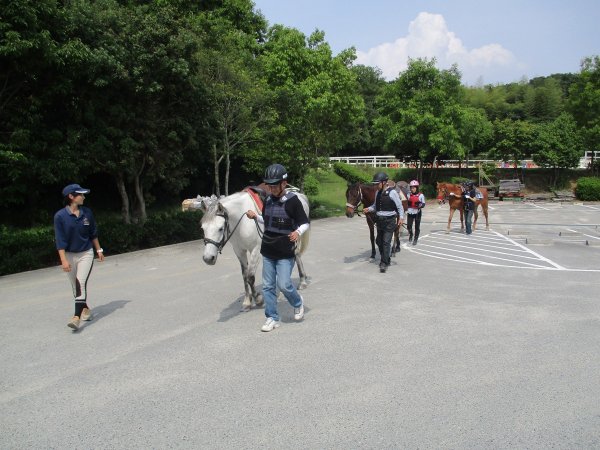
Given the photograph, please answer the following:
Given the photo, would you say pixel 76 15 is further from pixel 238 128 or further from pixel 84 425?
pixel 84 425

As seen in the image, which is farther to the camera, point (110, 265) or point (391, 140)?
point (391, 140)

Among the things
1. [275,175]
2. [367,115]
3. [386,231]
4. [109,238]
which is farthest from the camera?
A: [367,115]

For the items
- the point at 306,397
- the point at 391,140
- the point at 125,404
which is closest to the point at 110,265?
the point at 125,404

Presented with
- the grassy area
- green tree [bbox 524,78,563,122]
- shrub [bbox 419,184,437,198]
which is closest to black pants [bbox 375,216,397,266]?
the grassy area

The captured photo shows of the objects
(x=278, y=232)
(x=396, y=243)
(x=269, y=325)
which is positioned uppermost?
(x=278, y=232)

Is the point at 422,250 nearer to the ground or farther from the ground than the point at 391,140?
nearer to the ground

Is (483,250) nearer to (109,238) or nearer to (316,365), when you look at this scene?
(316,365)

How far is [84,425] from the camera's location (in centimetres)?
396

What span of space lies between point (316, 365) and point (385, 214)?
5.58 meters

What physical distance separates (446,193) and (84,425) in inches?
597

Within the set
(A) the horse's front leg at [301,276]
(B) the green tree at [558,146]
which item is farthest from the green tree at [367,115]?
(A) the horse's front leg at [301,276]

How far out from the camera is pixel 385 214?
10078 mm

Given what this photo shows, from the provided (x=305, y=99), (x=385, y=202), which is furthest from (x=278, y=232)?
(x=305, y=99)

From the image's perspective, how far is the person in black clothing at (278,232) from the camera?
19.7 ft
